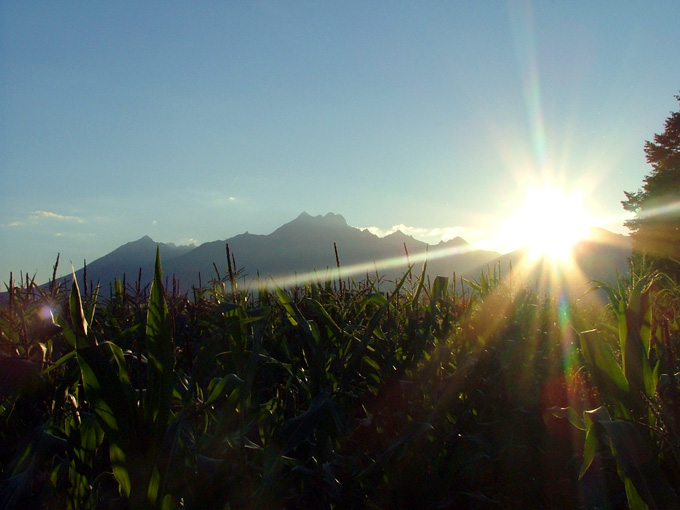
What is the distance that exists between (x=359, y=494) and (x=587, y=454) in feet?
2.64

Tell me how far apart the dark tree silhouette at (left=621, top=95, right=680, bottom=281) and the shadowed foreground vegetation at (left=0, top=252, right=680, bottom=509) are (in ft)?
69.6

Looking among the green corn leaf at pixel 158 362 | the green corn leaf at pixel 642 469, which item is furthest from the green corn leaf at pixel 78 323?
the green corn leaf at pixel 642 469

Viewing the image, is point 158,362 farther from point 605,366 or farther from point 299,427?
point 605,366

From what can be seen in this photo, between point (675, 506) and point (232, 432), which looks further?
point (232, 432)

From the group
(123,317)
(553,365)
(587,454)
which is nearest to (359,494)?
(587,454)

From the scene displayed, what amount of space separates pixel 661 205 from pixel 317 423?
2468cm

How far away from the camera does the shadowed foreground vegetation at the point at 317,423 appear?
109 cm

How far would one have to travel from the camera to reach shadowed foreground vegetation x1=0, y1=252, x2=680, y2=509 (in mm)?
1094

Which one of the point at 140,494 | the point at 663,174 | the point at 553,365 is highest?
the point at 663,174

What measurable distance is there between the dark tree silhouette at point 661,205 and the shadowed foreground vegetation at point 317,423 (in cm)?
2120

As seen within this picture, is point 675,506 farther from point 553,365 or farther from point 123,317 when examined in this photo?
point 123,317

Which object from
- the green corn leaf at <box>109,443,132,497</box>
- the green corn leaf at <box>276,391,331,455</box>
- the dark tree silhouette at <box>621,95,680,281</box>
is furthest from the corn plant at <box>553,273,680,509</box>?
the dark tree silhouette at <box>621,95,680,281</box>

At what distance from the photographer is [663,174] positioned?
20.9m

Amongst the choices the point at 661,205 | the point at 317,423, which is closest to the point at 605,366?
the point at 317,423
